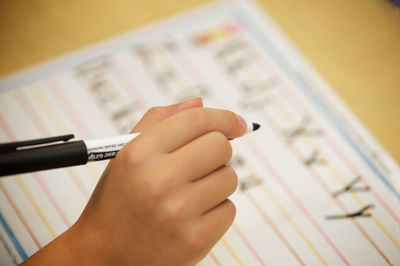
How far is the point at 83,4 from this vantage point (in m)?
0.63

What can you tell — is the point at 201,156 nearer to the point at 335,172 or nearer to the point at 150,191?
the point at 150,191

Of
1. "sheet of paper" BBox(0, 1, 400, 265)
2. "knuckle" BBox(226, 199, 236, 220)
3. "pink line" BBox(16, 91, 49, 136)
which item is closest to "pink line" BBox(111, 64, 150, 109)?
"sheet of paper" BBox(0, 1, 400, 265)

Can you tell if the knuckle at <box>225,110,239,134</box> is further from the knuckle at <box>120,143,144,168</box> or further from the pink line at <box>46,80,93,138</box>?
the pink line at <box>46,80,93,138</box>

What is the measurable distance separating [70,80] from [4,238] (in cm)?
23

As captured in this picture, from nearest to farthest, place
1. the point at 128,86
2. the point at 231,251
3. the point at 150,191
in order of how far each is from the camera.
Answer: the point at 150,191, the point at 231,251, the point at 128,86

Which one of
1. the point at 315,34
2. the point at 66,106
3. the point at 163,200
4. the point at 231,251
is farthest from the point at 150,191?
the point at 315,34

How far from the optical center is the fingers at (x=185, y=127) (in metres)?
0.34

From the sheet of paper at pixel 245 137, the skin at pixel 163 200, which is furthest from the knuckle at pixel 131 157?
the sheet of paper at pixel 245 137

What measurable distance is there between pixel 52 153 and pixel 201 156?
133mm

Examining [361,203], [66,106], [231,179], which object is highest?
[66,106]

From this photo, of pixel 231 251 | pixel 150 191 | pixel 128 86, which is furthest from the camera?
pixel 128 86

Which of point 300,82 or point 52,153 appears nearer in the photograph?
point 52,153

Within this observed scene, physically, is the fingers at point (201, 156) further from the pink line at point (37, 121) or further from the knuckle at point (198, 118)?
the pink line at point (37, 121)

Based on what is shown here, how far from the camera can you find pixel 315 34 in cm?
63
